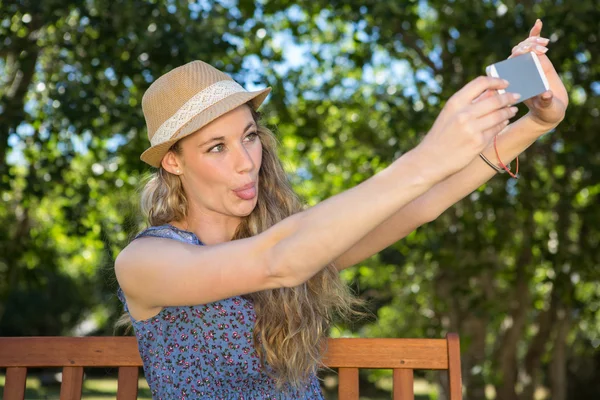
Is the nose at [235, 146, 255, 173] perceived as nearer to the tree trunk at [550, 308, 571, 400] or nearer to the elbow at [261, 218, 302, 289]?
the elbow at [261, 218, 302, 289]

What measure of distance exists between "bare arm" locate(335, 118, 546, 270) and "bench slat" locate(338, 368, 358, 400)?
0.33 meters

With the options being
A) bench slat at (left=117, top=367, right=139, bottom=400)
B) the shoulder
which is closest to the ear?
the shoulder

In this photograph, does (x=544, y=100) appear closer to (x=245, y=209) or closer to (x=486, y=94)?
(x=486, y=94)

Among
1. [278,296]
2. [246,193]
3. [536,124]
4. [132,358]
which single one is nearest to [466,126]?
[536,124]

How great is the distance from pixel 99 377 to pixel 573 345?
12177 millimetres

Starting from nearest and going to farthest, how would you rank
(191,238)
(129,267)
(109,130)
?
(129,267) < (191,238) < (109,130)

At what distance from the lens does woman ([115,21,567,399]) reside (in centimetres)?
198

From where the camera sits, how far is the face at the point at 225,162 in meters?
2.13

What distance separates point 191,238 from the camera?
2.30 metres

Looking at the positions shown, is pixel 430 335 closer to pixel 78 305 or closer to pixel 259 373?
pixel 259 373

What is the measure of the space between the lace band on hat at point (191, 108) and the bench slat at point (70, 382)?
2.66 ft

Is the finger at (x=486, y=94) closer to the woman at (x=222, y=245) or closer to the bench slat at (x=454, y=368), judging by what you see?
the woman at (x=222, y=245)

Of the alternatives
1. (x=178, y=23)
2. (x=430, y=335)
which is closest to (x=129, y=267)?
(x=178, y=23)

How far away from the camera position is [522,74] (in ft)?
5.18
